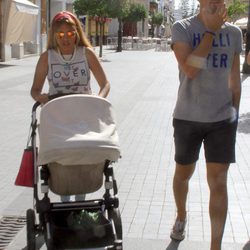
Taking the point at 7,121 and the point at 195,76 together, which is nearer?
the point at 195,76

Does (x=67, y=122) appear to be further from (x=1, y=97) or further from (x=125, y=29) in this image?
(x=125, y=29)

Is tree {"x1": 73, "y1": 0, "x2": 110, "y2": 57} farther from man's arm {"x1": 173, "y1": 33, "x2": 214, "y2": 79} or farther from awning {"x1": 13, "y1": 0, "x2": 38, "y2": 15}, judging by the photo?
man's arm {"x1": 173, "y1": 33, "x2": 214, "y2": 79}

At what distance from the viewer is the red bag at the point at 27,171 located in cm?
385

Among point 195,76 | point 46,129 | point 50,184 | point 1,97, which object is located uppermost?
point 195,76

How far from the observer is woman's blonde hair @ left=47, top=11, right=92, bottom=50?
12.8 ft

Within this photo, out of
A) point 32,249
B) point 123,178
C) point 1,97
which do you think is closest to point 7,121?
point 1,97

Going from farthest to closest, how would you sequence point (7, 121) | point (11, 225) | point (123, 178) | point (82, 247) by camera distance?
point (7, 121) → point (123, 178) → point (11, 225) → point (82, 247)

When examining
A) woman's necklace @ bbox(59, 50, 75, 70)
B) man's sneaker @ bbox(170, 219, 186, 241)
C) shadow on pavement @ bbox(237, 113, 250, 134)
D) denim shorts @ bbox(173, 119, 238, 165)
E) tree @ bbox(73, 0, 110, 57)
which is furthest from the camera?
tree @ bbox(73, 0, 110, 57)

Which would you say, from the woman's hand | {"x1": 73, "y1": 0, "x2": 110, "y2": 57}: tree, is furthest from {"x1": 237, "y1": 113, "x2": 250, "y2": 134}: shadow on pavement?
{"x1": 73, "y1": 0, "x2": 110, "y2": 57}: tree

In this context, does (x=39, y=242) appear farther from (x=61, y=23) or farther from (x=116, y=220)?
(x=61, y=23)

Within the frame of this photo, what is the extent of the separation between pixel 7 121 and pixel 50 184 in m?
6.19

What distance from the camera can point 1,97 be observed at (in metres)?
12.7

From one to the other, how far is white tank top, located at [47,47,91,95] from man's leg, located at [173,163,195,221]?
0.93m

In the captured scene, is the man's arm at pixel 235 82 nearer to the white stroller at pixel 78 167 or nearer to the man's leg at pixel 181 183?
the man's leg at pixel 181 183
